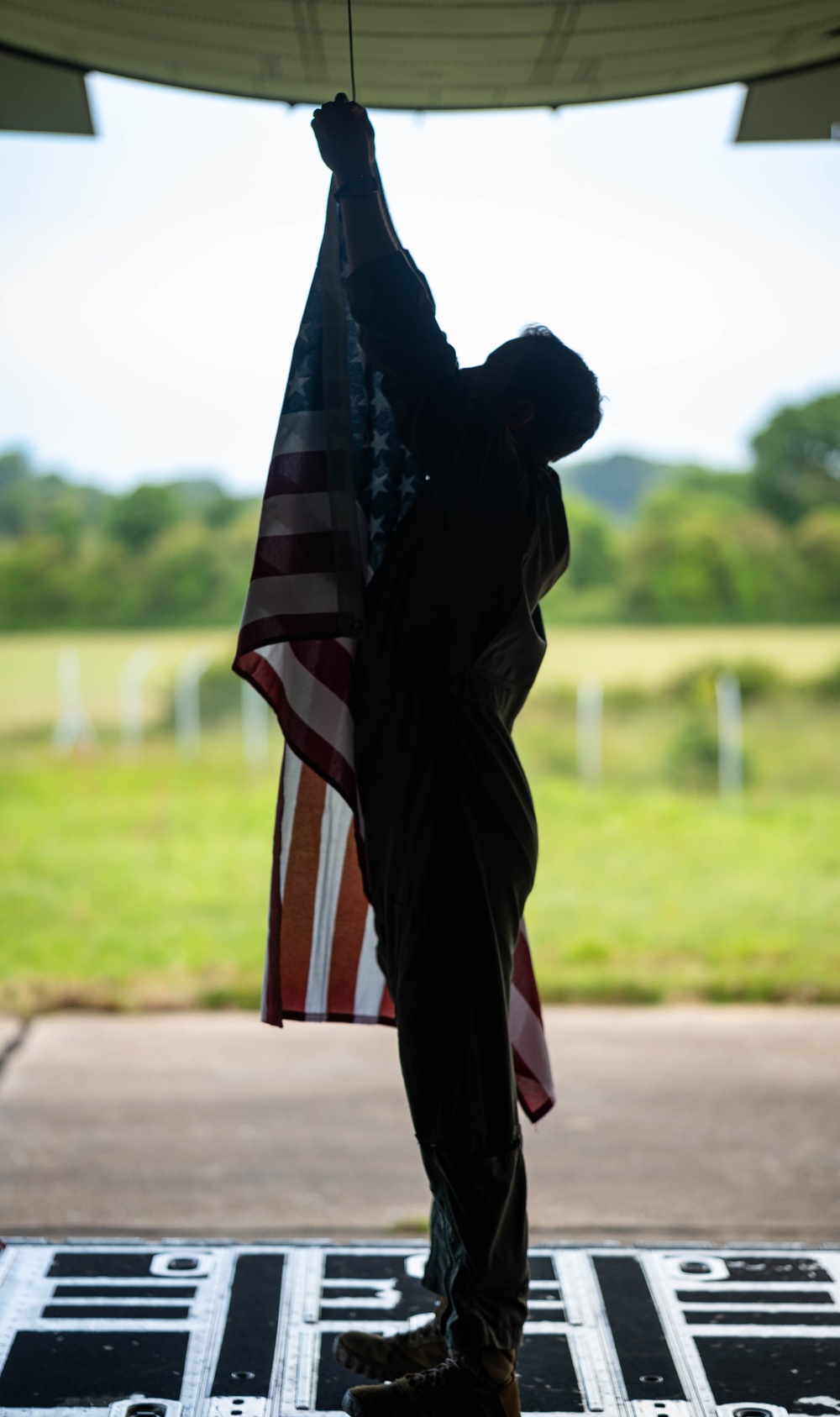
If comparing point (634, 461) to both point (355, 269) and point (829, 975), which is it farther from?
point (355, 269)

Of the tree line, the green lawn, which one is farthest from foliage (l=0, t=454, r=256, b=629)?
the green lawn

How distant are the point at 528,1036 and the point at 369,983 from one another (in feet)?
1.09

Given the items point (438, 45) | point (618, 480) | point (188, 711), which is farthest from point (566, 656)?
point (438, 45)

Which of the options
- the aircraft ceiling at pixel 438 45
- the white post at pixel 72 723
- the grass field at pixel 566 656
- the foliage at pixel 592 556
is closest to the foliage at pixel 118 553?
the grass field at pixel 566 656

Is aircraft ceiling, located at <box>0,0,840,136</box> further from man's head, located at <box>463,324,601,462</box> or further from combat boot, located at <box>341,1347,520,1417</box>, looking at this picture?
combat boot, located at <box>341,1347,520,1417</box>

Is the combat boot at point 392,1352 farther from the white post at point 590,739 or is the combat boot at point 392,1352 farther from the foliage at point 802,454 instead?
the foliage at point 802,454

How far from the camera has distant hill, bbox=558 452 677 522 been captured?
12336 millimetres

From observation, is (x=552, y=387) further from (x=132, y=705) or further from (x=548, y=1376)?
(x=132, y=705)

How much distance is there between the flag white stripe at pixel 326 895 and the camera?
8.04 ft

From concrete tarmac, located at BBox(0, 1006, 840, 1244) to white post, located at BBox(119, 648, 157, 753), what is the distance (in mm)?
5799

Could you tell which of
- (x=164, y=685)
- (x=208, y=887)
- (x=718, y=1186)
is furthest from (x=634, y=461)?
(x=718, y=1186)

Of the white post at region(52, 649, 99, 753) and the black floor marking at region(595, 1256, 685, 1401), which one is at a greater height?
the white post at region(52, 649, 99, 753)

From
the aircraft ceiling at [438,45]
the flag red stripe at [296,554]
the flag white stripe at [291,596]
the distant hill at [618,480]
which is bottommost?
the flag white stripe at [291,596]

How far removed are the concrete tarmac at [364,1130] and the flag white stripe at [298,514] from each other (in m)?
1.83
